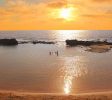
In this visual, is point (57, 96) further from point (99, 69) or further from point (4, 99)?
point (99, 69)

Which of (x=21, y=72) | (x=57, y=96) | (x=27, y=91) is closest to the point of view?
(x=57, y=96)

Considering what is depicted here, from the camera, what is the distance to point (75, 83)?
36844mm

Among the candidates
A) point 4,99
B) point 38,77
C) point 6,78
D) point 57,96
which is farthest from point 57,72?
point 4,99

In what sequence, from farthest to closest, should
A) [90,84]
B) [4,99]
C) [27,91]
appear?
[90,84] < [27,91] < [4,99]

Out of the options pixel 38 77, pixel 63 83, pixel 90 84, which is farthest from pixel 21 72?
pixel 90 84

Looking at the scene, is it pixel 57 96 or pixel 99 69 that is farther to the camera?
pixel 99 69

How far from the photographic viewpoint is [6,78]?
4031 centimetres

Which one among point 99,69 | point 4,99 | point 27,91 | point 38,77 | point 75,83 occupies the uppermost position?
point 99,69

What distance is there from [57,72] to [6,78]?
913 cm

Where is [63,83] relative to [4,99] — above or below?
above

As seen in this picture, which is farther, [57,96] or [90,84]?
[90,84]

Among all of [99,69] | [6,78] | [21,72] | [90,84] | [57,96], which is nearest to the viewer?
[57,96]

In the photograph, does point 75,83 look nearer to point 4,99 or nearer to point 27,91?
point 27,91

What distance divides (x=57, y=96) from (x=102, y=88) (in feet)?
23.8
